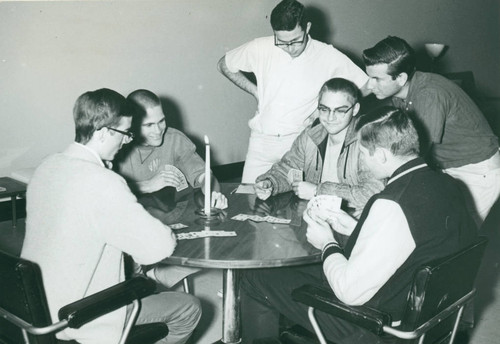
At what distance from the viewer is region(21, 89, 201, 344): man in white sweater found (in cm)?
177

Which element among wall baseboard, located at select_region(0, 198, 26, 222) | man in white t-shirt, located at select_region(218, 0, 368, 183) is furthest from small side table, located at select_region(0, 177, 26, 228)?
man in white t-shirt, located at select_region(218, 0, 368, 183)

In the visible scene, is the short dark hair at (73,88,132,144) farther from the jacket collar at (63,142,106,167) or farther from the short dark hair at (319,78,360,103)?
the short dark hair at (319,78,360,103)

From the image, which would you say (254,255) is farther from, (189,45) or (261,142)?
(189,45)

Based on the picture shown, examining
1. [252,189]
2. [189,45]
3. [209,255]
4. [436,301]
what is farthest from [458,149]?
[189,45]

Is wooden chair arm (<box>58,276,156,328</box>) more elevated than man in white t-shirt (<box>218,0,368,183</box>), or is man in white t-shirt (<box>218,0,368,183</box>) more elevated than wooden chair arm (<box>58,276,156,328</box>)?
man in white t-shirt (<box>218,0,368,183</box>)

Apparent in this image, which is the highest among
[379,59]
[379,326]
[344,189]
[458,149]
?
[379,59]

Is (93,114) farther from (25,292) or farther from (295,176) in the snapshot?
(295,176)

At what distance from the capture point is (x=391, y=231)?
170cm

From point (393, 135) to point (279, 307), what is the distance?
0.87m

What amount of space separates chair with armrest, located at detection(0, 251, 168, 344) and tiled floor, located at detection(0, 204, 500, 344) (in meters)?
1.31

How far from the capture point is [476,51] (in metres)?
10.0

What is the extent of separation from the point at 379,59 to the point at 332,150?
1.90 ft

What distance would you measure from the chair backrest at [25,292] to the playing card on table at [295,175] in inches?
62.1

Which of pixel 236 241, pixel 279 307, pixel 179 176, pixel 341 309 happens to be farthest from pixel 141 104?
pixel 341 309
